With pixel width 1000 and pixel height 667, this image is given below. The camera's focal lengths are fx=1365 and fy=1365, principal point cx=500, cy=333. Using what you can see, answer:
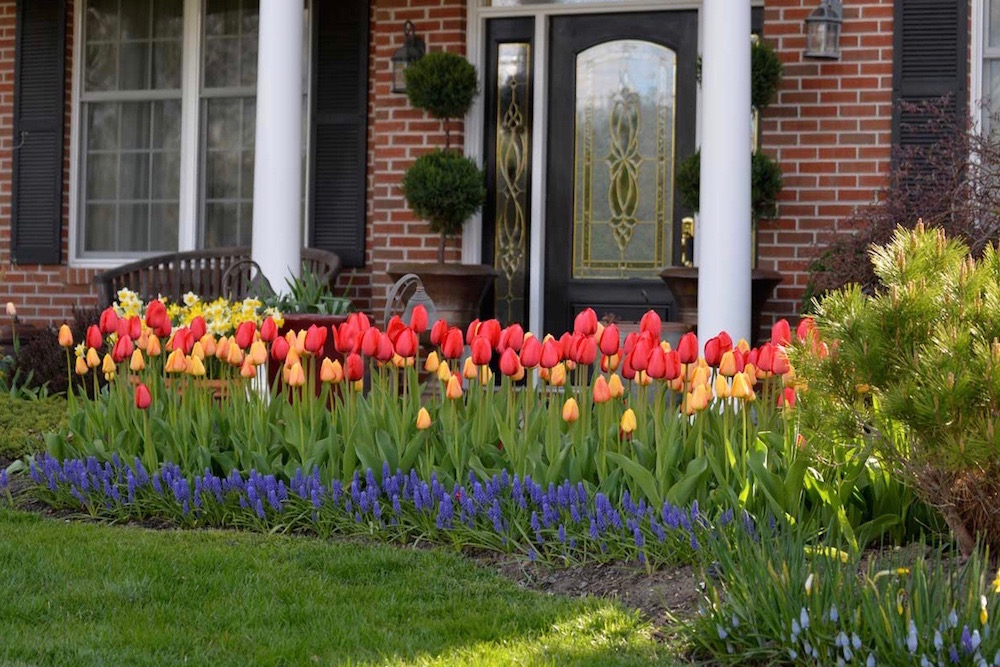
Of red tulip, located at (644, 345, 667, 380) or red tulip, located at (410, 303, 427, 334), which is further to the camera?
red tulip, located at (410, 303, 427, 334)

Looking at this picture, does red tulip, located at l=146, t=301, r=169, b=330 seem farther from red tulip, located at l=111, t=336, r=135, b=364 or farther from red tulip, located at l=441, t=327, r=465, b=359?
red tulip, located at l=441, t=327, r=465, b=359

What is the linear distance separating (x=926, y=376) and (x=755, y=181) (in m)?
4.52

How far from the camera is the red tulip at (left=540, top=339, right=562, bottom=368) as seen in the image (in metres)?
4.29

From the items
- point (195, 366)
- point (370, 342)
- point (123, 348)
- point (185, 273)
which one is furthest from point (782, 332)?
point (185, 273)

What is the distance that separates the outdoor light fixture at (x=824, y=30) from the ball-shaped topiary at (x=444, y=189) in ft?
6.74

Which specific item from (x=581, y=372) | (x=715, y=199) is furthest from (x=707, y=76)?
(x=581, y=372)

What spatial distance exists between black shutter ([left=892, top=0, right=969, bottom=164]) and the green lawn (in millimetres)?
4738

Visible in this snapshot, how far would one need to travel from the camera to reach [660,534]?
3.85m

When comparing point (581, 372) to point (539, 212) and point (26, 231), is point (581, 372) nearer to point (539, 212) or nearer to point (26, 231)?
point (539, 212)

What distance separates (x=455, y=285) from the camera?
26.1 ft

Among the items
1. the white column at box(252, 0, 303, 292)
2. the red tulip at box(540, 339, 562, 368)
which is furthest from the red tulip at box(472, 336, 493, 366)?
the white column at box(252, 0, 303, 292)

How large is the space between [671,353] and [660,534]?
642 millimetres

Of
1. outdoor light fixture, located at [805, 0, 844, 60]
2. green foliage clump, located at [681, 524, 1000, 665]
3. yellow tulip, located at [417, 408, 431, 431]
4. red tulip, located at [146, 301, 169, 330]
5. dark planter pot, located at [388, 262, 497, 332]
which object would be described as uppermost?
outdoor light fixture, located at [805, 0, 844, 60]

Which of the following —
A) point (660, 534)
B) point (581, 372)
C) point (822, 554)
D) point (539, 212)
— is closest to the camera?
point (822, 554)
